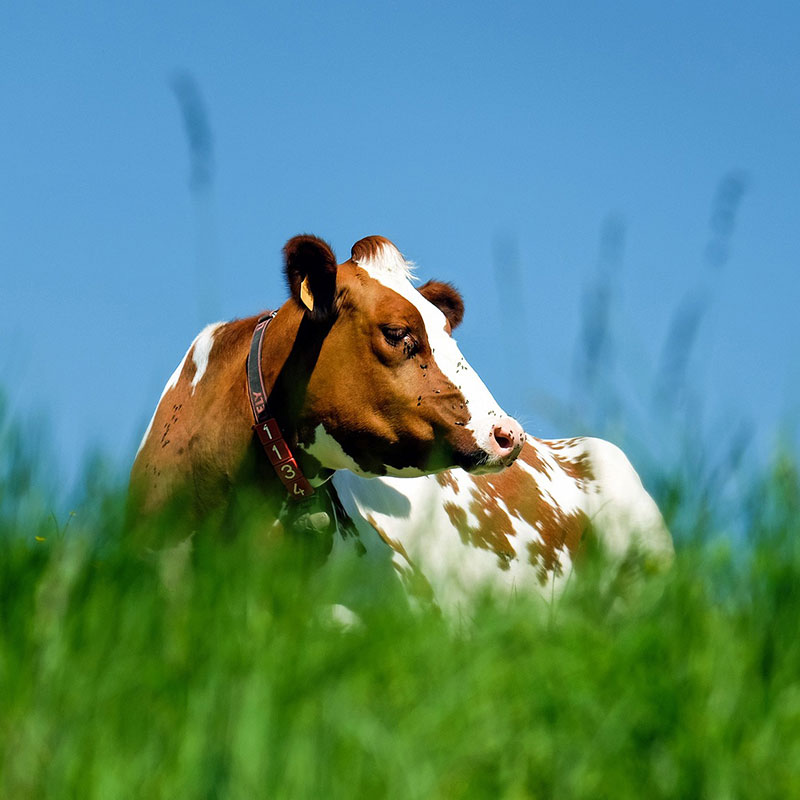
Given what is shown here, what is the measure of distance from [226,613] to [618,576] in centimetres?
135

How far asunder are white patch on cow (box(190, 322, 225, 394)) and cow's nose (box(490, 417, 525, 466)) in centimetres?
166

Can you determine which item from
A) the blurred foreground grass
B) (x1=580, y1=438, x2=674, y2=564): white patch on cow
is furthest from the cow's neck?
the blurred foreground grass

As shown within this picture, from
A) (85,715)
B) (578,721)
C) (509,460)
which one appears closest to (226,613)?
Result: (85,715)

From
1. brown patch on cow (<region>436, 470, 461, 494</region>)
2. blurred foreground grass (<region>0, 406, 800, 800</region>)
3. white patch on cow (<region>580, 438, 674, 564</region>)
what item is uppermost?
blurred foreground grass (<region>0, 406, 800, 800</region>)

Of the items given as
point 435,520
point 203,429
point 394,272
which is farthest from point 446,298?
point 203,429

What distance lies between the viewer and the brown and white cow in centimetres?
545

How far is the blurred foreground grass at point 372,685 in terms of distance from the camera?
2238mm

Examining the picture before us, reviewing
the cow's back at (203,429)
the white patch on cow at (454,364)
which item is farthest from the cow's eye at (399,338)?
the cow's back at (203,429)

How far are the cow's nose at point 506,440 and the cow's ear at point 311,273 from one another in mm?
1033

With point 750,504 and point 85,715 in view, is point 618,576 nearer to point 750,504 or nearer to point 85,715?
point 750,504

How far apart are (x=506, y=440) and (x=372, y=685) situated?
8.72ft

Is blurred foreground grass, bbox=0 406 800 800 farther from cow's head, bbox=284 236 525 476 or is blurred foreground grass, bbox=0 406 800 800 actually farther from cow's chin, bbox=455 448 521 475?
cow's head, bbox=284 236 525 476

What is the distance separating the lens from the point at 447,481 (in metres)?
7.05

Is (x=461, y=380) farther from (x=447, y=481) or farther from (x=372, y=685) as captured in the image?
(x=372, y=685)
